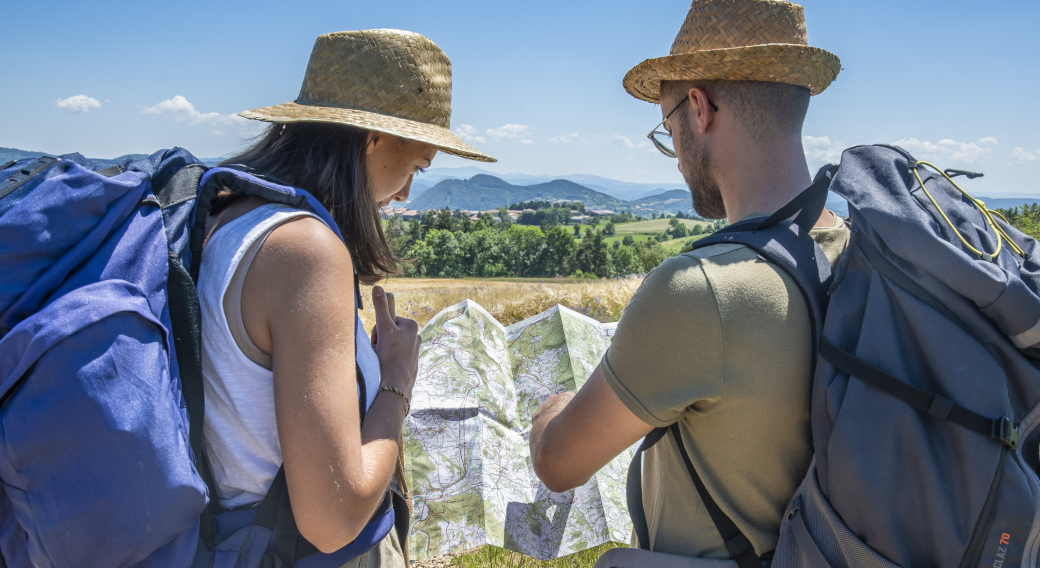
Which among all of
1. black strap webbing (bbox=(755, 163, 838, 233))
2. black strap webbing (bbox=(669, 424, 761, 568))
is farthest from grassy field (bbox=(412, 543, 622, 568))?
black strap webbing (bbox=(755, 163, 838, 233))

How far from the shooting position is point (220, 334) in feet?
4.20

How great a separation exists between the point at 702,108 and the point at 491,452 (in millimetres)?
2548

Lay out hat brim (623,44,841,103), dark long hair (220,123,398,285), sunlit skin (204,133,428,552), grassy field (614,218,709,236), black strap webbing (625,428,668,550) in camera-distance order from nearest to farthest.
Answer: sunlit skin (204,133,428,552)
black strap webbing (625,428,668,550)
dark long hair (220,123,398,285)
hat brim (623,44,841,103)
grassy field (614,218,709,236)

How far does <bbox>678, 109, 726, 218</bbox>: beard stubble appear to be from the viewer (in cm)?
189

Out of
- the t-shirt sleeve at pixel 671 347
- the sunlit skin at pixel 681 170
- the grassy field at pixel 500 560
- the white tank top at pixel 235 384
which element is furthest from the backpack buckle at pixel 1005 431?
the grassy field at pixel 500 560

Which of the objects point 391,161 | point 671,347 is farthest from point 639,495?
point 391,161

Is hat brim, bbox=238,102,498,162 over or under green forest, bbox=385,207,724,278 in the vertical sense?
over

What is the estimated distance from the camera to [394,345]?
176 cm

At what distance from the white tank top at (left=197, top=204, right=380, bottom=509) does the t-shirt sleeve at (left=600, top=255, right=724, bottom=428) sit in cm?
80

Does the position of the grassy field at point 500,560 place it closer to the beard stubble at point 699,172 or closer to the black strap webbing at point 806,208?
the beard stubble at point 699,172

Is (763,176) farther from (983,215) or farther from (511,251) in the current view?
(511,251)

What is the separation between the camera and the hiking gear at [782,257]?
139 cm

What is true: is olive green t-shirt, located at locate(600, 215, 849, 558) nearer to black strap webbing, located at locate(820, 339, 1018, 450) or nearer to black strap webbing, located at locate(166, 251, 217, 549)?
black strap webbing, located at locate(820, 339, 1018, 450)

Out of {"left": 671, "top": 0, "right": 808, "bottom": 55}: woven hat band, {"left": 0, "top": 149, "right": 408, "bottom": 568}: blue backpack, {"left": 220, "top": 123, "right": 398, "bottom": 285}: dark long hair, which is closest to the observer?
{"left": 0, "top": 149, "right": 408, "bottom": 568}: blue backpack
